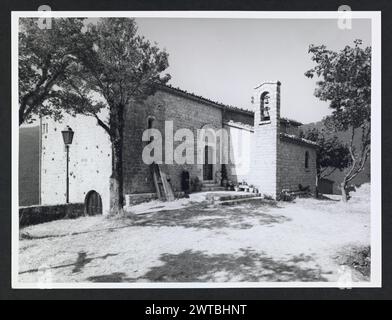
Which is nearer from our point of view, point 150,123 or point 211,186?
point 150,123

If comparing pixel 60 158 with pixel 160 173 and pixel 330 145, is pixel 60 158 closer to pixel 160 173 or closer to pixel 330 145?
pixel 160 173

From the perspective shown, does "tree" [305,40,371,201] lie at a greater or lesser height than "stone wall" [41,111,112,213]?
greater

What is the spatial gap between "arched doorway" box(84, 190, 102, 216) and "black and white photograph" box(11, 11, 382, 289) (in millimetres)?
95

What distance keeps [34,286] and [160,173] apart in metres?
2.56

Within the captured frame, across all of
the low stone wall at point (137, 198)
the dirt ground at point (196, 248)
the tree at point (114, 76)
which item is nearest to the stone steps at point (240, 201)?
the dirt ground at point (196, 248)

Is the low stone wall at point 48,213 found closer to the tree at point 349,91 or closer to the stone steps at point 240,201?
the stone steps at point 240,201

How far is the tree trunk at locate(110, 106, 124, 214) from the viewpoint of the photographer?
427 centimetres

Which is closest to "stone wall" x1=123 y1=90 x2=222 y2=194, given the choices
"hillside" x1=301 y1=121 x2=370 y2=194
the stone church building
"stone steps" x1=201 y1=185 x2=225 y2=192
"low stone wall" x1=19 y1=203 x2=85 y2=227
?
the stone church building

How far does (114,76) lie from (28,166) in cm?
212

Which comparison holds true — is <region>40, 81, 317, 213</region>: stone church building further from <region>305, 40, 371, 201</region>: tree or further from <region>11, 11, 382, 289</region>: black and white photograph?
<region>305, 40, 371, 201</region>: tree

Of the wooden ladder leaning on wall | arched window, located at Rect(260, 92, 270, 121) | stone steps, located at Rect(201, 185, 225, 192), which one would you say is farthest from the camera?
stone steps, located at Rect(201, 185, 225, 192)

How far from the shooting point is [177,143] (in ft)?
14.8

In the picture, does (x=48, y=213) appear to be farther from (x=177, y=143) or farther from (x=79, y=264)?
(x=177, y=143)

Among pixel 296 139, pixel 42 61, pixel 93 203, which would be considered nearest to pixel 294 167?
pixel 296 139
